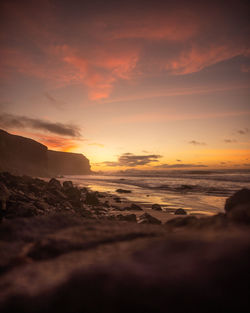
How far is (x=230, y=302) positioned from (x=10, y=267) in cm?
137

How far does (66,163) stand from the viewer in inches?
4545

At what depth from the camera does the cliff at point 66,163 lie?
10528cm

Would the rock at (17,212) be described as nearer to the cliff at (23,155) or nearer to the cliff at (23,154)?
Answer: the cliff at (23,155)

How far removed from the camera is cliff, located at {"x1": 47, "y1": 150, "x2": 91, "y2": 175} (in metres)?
105

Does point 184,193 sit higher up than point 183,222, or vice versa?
point 183,222

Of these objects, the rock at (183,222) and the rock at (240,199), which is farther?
→ the rock at (240,199)

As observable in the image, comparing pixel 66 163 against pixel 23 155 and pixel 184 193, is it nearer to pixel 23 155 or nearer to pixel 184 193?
pixel 23 155

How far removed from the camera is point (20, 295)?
3.24 ft

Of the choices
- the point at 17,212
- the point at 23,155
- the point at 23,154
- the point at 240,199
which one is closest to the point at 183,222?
the point at 240,199

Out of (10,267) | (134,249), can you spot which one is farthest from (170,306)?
(10,267)

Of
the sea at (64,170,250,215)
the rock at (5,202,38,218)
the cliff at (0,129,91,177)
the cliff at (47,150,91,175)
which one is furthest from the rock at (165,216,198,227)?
the cliff at (47,150,91,175)

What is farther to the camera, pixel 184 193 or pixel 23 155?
pixel 23 155

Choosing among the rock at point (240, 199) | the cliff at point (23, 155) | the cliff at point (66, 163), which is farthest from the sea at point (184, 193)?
the cliff at point (66, 163)

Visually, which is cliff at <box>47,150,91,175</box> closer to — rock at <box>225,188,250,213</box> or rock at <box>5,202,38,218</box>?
rock at <box>5,202,38,218</box>
